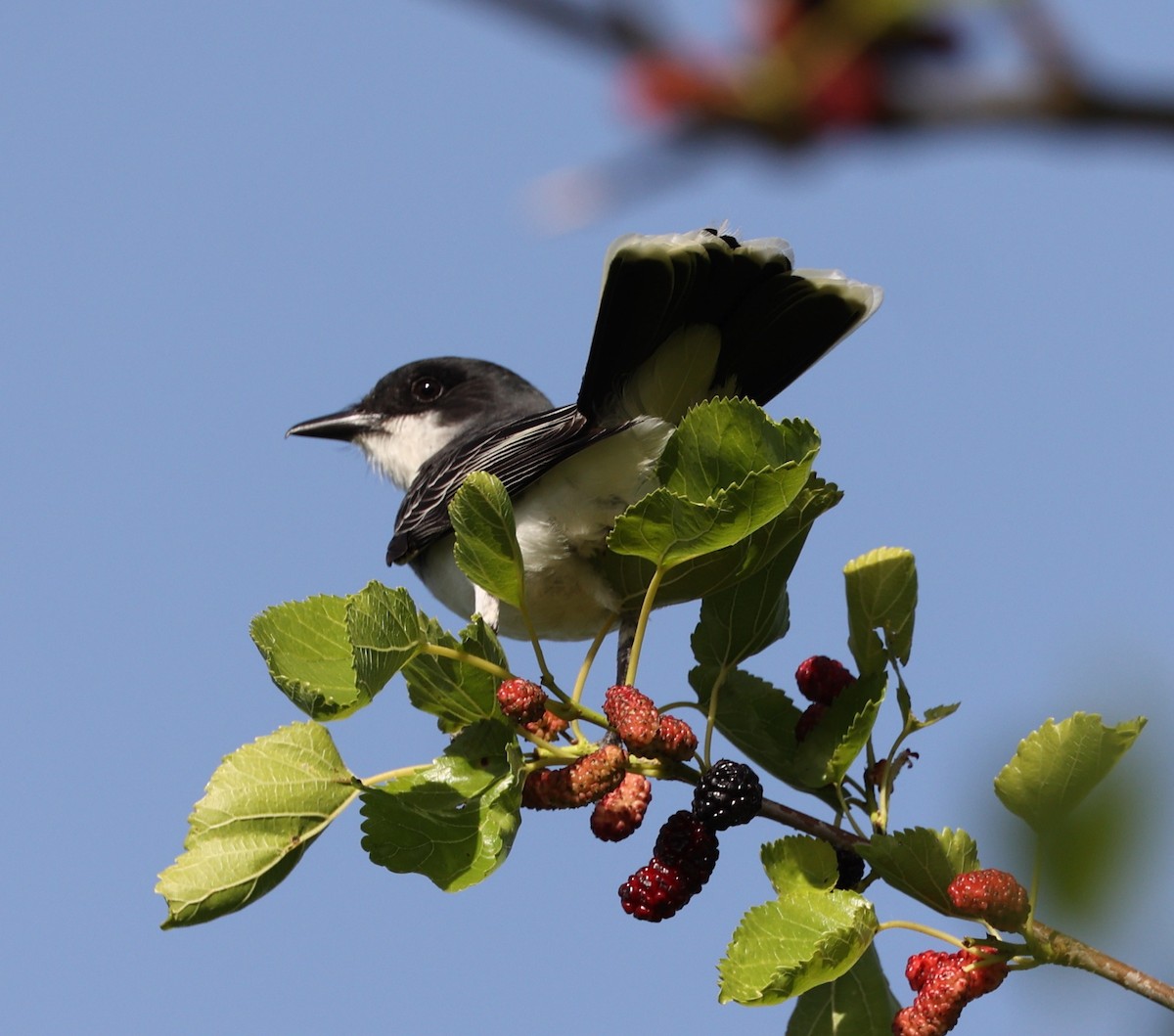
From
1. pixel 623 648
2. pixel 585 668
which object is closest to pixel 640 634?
pixel 585 668

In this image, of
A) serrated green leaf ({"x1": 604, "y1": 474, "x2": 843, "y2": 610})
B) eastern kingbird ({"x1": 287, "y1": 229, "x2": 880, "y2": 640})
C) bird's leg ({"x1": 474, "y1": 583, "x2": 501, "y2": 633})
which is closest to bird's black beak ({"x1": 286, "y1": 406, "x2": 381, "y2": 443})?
eastern kingbird ({"x1": 287, "y1": 229, "x2": 880, "y2": 640})

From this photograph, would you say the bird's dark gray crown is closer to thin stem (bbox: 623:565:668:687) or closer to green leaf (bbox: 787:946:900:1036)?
thin stem (bbox: 623:565:668:687)

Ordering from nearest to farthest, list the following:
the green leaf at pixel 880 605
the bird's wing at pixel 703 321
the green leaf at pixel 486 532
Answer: the green leaf at pixel 486 532 → the green leaf at pixel 880 605 → the bird's wing at pixel 703 321

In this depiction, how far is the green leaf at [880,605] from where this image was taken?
3631mm

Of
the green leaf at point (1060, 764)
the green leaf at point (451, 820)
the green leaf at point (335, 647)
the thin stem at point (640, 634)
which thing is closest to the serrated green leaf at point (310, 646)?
the green leaf at point (335, 647)

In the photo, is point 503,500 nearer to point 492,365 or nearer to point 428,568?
point 428,568

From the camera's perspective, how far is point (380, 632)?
3264mm

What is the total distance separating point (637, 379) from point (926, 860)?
7.35 ft

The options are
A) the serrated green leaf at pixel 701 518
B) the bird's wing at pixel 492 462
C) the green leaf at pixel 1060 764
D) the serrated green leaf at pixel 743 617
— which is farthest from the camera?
the bird's wing at pixel 492 462

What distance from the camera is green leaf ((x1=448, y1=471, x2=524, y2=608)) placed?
3496mm

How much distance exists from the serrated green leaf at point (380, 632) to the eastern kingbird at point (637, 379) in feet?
Answer: 4.56

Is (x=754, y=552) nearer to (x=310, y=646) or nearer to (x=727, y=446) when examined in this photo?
(x=727, y=446)

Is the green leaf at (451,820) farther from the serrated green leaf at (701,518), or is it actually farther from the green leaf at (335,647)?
the serrated green leaf at (701,518)

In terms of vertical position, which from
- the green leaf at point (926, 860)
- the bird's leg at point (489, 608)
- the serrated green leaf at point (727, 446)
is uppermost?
the bird's leg at point (489, 608)
